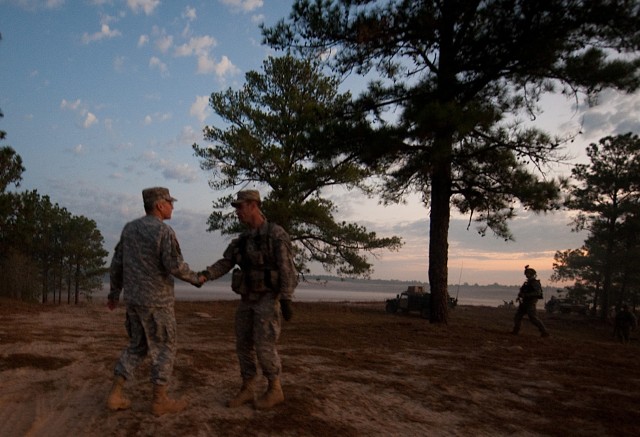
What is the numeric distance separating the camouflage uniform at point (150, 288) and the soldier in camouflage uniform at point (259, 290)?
0.36 meters

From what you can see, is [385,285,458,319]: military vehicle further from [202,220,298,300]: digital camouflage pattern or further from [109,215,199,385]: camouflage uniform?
[109,215,199,385]: camouflage uniform

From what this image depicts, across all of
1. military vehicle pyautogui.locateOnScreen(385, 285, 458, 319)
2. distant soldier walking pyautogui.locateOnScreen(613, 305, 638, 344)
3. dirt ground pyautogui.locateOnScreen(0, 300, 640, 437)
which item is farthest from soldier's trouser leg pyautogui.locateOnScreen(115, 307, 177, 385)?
distant soldier walking pyautogui.locateOnScreen(613, 305, 638, 344)

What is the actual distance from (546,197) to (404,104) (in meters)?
4.12

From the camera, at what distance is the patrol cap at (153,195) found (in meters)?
3.73

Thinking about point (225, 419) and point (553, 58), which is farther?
point (553, 58)

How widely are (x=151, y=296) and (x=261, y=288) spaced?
0.90 m

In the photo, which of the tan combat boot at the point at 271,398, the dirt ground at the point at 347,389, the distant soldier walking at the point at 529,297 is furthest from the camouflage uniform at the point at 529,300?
the tan combat boot at the point at 271,398

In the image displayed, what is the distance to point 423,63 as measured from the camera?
37.1ft

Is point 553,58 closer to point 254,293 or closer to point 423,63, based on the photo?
point 423,63

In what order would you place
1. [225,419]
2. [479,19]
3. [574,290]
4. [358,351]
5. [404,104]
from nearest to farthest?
[225,419]
[358,351]
[479,19]
[404,104]
[574,290]

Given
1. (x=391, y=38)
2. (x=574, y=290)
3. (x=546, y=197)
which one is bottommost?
(x=574, y=290)

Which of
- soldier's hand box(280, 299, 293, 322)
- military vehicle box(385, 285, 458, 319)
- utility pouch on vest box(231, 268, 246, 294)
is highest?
utility pouch on vest box(231, 268, 246, 294)

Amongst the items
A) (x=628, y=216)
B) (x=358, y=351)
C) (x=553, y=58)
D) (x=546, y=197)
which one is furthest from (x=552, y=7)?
(x=628, y=216)

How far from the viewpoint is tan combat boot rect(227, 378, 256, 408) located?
3736 millimetres
